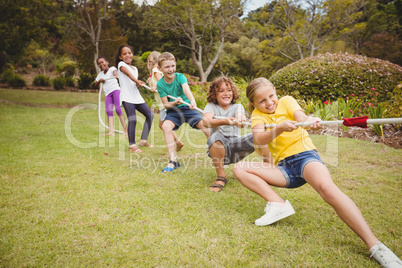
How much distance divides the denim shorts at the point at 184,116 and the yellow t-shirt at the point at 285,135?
58.5 inches

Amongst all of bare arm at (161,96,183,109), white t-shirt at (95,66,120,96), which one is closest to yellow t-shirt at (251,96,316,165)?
bare arm at (161,96,183,109)

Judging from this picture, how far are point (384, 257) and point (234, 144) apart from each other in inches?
69.3

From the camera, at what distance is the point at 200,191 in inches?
122

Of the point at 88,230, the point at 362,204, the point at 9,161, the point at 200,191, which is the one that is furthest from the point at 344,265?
the point at 9,161

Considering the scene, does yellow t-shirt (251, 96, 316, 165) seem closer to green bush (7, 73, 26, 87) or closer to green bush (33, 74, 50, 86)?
green bush (7, 73, 26, 87)

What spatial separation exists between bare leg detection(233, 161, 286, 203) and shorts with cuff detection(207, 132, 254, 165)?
2.09 feet

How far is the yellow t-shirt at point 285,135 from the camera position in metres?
2.38

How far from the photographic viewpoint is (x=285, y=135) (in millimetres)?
2471

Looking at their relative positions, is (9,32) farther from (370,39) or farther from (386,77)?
(370,39)

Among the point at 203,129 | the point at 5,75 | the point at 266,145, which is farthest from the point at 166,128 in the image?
the point at 5,75

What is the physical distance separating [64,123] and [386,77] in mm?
8505

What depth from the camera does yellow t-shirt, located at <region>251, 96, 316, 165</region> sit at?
238 centimetres

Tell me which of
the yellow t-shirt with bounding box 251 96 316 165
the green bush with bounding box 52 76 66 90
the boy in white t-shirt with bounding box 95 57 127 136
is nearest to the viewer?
the yellow t-shirt with bounding box 251 96 316 165

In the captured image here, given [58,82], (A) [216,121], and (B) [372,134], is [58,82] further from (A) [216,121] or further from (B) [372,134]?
(B) [372,134]
